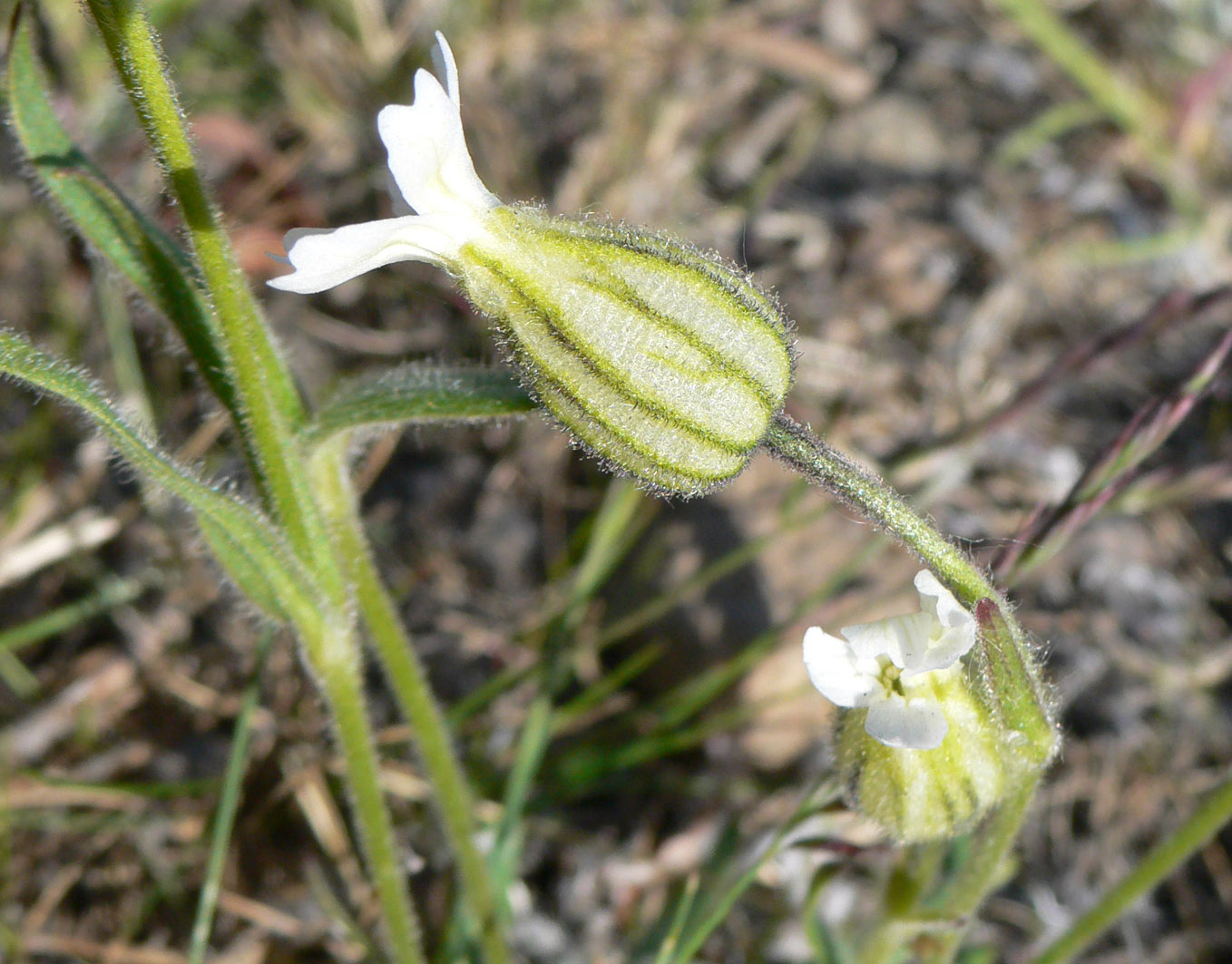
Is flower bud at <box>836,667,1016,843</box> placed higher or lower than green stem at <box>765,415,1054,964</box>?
lower

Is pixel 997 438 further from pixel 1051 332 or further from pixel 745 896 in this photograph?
pixel 745 896

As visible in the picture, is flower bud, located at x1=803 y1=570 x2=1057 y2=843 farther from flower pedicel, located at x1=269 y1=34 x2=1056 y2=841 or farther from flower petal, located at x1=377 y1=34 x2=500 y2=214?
flower petal, located at x1=377 y1=34 x2=500 y2=214

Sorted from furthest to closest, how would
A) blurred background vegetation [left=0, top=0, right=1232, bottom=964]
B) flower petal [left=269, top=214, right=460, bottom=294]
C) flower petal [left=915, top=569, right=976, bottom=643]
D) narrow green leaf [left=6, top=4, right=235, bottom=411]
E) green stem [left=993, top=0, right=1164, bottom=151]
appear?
green stem [left=993, top=0, right=1164, bottom=151], blurred background vegetation [left=0, top=0, right=1232, bottom=964], narrow green leaf [left=6, top=4, right=235, bottom=411], flower petal [left=915, top=569, right=976, bottom=643], flower petal [left=269, top=214, right=460, bottom=294]

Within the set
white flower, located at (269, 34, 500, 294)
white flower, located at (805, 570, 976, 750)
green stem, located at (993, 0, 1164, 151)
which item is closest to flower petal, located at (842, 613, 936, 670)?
white flower, located at (805, 570, 976, 750)

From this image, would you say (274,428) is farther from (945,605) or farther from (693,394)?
(945,605)

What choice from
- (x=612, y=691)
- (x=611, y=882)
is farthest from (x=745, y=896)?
(x=612, y=691)

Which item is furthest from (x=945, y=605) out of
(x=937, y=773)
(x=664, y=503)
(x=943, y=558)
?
(x=664, y=503)

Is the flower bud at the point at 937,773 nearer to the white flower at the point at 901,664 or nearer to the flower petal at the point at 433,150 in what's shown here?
the white flower at the point at 901,664
